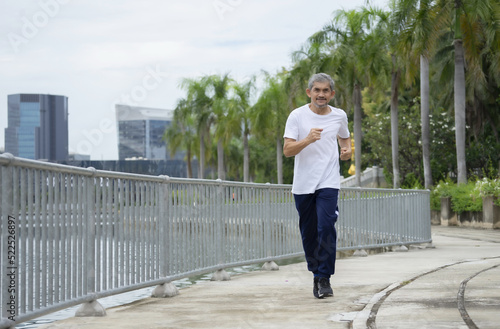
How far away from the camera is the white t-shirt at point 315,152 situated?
706 centimetres

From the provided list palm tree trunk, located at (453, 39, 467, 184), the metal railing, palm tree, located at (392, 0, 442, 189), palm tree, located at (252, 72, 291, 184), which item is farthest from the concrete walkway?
palm tree, located at (252, 72, 291, 184)

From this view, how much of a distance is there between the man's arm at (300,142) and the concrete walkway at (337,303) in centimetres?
132

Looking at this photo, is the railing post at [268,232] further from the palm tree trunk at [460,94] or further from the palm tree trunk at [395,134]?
the palm tree trunk at [395,134]

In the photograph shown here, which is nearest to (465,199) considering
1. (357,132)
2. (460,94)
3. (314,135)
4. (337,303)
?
(460,94)

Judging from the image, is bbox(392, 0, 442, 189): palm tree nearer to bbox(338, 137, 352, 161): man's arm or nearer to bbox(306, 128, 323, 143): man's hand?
bbox(338, 137, 352, 161): man's arm

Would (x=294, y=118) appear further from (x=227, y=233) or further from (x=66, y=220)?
(x=227, y=233)

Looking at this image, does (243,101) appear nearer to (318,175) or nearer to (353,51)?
(353,51)

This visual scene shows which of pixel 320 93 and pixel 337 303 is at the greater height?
pixel 320 93

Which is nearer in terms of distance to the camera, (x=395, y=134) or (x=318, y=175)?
(x=318, y=175)

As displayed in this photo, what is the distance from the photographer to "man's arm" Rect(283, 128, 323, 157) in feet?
22.1

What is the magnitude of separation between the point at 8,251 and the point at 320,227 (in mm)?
2933

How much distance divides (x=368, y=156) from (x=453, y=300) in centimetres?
4452

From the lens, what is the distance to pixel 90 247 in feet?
21.4

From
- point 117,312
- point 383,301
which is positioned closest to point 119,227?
point 117,312
